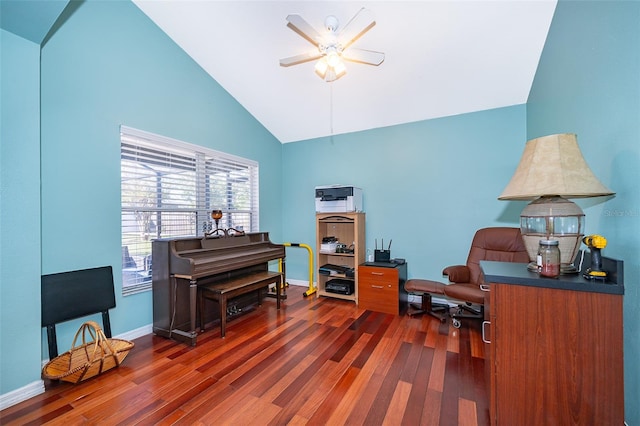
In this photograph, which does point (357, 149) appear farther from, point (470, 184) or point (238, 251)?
point (238, 251)

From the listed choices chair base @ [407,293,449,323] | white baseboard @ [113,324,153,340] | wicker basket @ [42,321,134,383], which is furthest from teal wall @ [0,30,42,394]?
chair base @ [407,293,449,323]

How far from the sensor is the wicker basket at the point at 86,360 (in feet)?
6.06

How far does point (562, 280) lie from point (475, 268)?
6.61 ft

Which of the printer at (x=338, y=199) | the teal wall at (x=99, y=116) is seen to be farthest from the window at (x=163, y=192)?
the printer at (x=338, y=199)

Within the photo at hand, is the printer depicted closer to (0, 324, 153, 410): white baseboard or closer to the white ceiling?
the white ceiling

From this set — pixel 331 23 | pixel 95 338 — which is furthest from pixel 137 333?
pixel 331 23

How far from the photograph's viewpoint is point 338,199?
369cm

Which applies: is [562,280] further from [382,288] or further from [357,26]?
[382,288]

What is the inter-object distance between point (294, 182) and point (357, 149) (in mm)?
1267

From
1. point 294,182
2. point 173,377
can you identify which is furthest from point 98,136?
point 294,182

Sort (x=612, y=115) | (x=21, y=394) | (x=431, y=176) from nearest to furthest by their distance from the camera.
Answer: (x=612, y=115) < (x=21, y=394) < (x=431, y=176)

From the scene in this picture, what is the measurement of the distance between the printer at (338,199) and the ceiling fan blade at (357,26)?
183cm

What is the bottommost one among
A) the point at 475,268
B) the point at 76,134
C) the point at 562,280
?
the point at 475,268

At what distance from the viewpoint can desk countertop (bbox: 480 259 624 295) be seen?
1.12 m
